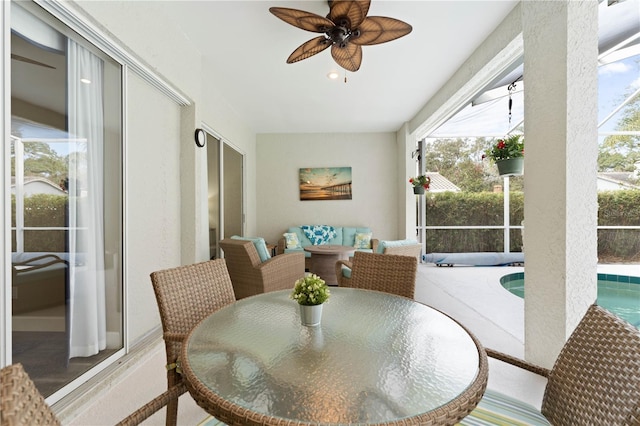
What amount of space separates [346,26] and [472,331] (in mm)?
2968

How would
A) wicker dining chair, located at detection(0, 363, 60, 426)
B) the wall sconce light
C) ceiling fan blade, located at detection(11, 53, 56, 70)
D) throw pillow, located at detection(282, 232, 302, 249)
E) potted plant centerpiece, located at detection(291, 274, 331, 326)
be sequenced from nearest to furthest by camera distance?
wicker dining chair, located at detection(0, 363, 60, 426) < potted plant centerpiece, located at detection(291, 274, 331, 326) < ceiling fan blade, located at detection(11, 53, 56, 70) < the wall sconce light < throw pillow, located at detection(282, 232, 302, 249)

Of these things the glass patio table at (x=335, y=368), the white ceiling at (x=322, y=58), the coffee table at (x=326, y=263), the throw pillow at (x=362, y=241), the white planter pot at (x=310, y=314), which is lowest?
the coffee table at (x=326, y=263)

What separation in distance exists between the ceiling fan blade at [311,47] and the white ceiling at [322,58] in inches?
10.9

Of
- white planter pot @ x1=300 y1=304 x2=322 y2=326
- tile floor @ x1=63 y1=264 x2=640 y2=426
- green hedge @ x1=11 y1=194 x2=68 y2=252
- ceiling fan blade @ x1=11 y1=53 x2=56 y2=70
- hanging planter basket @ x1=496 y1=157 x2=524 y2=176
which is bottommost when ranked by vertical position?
tile floor @ x1=63 y1=264 x2=640 y2=426

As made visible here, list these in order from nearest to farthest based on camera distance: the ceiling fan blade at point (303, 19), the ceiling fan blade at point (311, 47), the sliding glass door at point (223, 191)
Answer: the ceiling fan blade at point (303, 19), the ceiling fan blade at point (311, 47), the sliding glass door at point (223, 191)

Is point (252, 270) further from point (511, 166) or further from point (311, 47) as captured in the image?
point (511, 166)

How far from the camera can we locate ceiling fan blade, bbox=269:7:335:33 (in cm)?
202

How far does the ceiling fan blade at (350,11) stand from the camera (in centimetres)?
198

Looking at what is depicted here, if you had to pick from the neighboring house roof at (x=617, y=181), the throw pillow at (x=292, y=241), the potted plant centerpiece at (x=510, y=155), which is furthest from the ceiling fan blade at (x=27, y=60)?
the neighboring house roof at (x=617, y=181)

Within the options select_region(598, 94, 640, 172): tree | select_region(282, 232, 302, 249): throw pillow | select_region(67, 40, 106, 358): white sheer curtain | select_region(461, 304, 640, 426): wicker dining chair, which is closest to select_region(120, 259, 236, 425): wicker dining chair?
select_region(67, 40, 106, 358): white sheer curtain

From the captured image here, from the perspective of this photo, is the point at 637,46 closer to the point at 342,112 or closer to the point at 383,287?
the point at 342,112

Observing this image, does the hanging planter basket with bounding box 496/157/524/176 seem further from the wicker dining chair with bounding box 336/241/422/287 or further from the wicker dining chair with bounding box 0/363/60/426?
the wicker dining chair with bounding box 0/363/60/426

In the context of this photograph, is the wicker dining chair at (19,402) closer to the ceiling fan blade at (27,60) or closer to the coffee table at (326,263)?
the ceiling fan blade at (27,60)

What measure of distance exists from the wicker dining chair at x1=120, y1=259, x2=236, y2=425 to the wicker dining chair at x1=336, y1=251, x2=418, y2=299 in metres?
0.95
